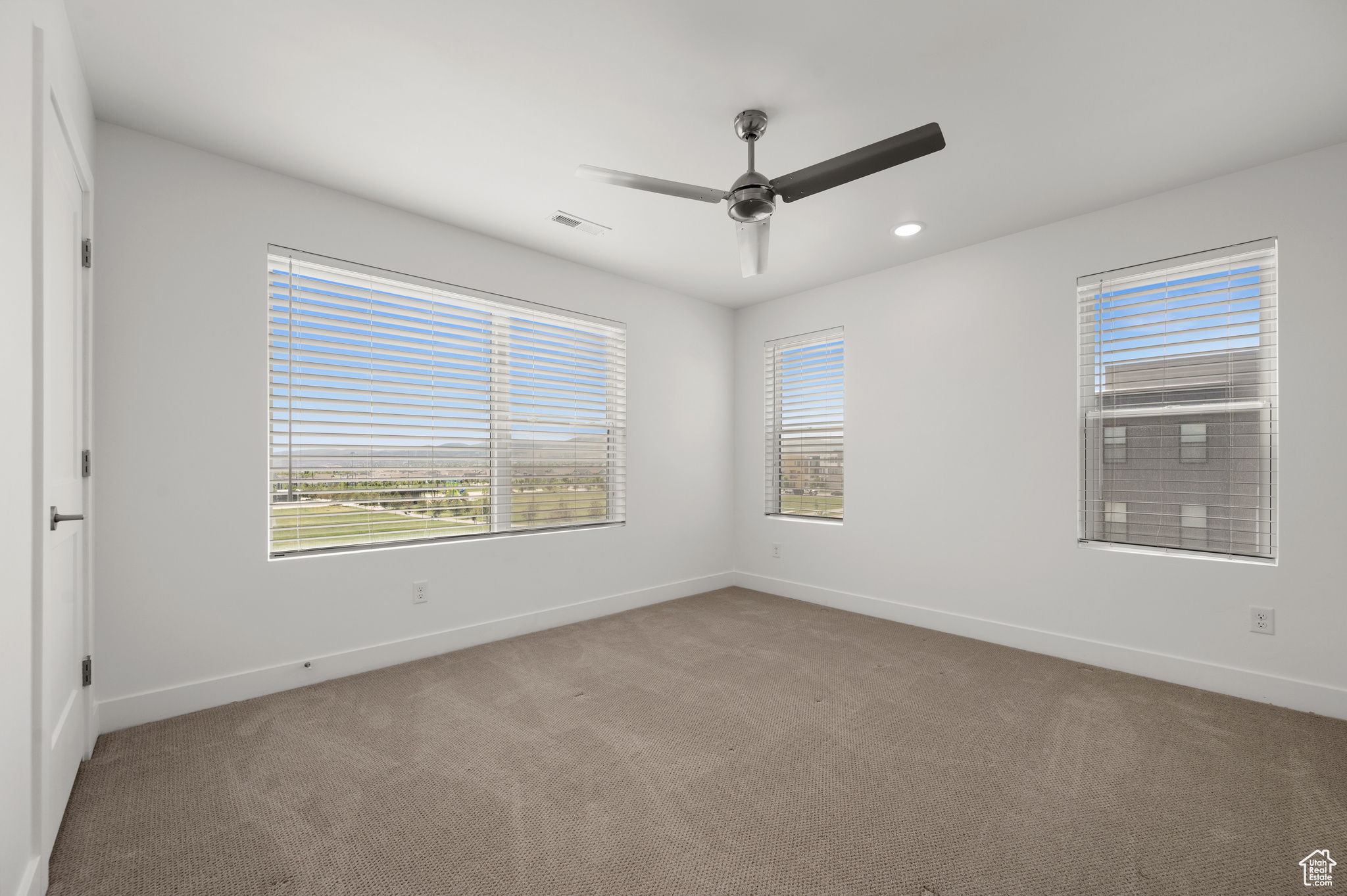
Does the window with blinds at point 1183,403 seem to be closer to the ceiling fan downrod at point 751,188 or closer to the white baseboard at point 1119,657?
the white baseboard at point 1119,657

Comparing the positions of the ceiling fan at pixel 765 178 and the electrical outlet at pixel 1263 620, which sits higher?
the ceiling fan at pixel 765 178

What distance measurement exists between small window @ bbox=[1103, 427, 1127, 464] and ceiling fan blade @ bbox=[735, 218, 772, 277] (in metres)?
2.31

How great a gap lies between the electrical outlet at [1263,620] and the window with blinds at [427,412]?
12.0 ft

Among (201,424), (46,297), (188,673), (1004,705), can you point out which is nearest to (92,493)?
(201,424)

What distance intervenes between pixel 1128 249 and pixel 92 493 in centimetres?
517

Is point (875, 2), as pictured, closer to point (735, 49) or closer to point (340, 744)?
point (735, 49)

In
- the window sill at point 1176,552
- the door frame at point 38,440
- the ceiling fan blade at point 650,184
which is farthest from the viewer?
the window sill at point 1176,552

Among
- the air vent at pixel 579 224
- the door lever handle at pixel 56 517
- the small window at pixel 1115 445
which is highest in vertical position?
the air vent at pixel 579 224

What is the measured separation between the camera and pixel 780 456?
5.02 m

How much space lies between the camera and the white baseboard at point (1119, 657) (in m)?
2.62

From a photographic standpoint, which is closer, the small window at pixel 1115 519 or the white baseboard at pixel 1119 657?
the white baseboard at pixel 1119 657

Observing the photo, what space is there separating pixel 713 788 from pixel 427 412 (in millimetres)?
2573

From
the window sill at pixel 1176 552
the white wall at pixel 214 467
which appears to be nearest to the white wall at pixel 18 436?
the white wall at pixel 214 467

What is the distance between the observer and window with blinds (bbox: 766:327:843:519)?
15.1 feet
